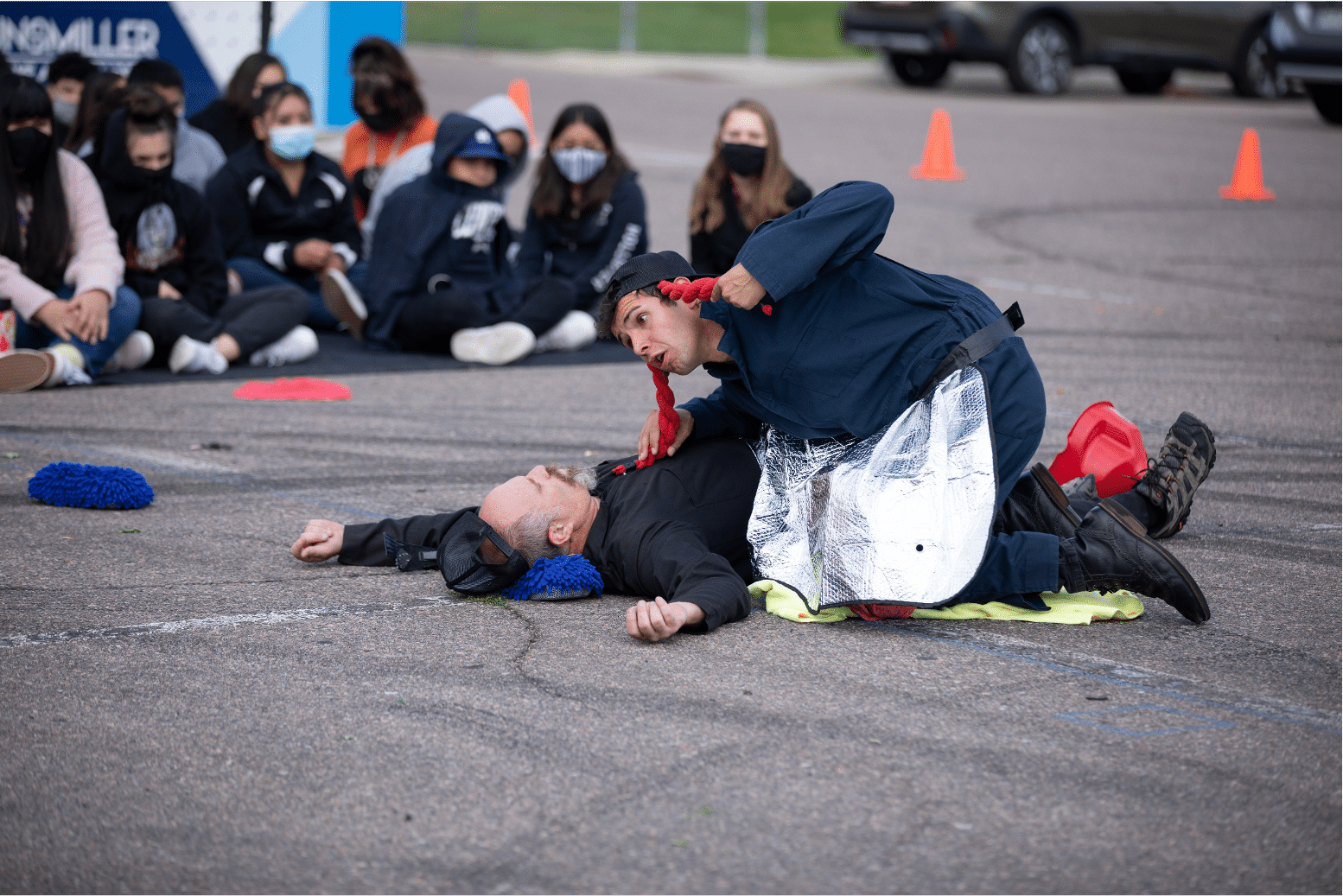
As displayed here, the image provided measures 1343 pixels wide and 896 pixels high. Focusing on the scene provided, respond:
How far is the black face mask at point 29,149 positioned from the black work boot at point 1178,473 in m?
5.15

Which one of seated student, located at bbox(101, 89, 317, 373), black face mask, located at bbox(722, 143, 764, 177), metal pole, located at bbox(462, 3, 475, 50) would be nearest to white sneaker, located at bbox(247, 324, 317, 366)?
seated student, located at bbox(101, 89, 317, 373)

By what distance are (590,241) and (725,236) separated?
96 centimetres

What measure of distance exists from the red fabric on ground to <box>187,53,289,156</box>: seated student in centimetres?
282

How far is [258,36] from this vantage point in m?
11.5

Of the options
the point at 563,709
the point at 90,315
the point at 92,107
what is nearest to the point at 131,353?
the point at 90,315

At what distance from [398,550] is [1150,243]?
313 inches

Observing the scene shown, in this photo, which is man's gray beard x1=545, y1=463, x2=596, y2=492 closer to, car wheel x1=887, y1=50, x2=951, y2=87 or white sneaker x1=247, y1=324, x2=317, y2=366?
white sneaker x1=247, y1=324, x2=317, y2=366

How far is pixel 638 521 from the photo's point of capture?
4012 mm

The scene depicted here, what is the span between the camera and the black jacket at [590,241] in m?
8.25

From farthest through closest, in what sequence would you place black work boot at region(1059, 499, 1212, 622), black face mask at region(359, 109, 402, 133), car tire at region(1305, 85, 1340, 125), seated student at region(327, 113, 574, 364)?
car tire at region(1305, 85, 1340, 125) < black face mask at region(359, 109, 402, 133) < seated student at region(327, 113, 574, 364) < black work boot at region(1059, 499, 1212, 622)

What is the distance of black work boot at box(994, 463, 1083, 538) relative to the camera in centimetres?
394

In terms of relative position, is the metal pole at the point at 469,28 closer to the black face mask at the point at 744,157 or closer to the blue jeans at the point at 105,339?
the black face mask at the point at 744,157

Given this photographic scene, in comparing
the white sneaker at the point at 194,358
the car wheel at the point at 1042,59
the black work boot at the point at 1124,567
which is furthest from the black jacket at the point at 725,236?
the car wheel at the point at 1042,59

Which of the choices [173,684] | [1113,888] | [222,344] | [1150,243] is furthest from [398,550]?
[1150,243]
